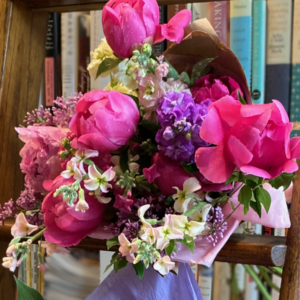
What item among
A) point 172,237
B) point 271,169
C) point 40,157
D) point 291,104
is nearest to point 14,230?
point 40,157

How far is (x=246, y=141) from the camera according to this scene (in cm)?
31

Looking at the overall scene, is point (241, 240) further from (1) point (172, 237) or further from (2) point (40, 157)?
(2) point (40, 157)

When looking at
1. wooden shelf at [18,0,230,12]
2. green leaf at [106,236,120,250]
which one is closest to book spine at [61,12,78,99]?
wooden shelf at [18,0,230,12]

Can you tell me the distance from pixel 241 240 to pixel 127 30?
0.95 ft

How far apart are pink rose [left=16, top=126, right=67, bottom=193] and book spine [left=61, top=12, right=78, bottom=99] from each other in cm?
38

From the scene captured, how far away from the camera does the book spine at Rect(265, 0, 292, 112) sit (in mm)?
689

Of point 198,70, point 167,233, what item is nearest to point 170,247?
point 167,233

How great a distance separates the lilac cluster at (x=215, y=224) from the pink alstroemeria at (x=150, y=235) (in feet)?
0.25

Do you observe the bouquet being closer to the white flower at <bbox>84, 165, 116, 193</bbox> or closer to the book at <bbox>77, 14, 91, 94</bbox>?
the white flower at <bbox>84, 165, 116, 193</bbox>

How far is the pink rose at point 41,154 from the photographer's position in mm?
434

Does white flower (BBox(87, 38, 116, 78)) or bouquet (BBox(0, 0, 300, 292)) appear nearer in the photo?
bouquet (BBox(0, 0, 300, 292))

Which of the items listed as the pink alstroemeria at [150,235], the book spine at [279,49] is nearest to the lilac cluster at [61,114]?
the pink alstroemeria at [150,235]

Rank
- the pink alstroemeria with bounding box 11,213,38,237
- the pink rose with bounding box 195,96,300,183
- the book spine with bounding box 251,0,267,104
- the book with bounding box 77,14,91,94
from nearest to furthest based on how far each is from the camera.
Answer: the pink rose with bounding box 195,96,300,183, the pink alstroemeria with bounding box 11,213,38,237, the book spine with bounding box 251,0,267,104, the book with bounding box 77,14,91,94

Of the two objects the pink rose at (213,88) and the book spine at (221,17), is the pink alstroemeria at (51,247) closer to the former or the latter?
the pink rose at (213,88)
